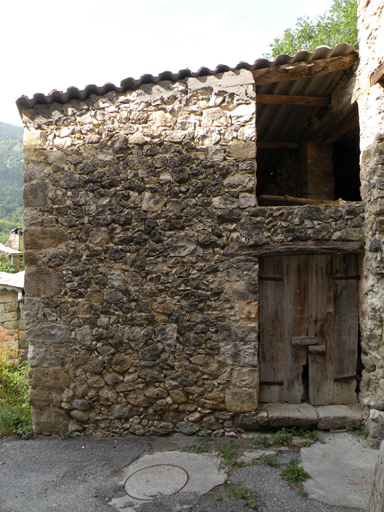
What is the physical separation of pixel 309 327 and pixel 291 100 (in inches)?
116

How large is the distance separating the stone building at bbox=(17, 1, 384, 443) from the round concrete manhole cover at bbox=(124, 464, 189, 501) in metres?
0.63

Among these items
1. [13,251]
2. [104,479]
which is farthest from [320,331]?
[13,251]

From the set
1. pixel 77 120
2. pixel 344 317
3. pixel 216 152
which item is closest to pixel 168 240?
pixel 216 152

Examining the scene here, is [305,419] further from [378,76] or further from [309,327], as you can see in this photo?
[378,76]

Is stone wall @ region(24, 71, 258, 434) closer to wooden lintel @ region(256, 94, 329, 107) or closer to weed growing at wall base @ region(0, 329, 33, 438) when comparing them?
weed growing at wall base @ region(0, 329, 33, 438)

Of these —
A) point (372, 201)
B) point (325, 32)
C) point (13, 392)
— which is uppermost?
point (325, 32)

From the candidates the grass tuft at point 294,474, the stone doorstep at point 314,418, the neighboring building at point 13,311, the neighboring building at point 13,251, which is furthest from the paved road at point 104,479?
the neighboring building at point 13,251

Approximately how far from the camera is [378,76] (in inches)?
148

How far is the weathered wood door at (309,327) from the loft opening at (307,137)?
858 mm

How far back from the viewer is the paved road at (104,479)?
10.1ft

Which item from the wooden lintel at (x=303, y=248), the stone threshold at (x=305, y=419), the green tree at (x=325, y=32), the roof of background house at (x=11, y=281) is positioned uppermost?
the green tree at (x=325, y=32)

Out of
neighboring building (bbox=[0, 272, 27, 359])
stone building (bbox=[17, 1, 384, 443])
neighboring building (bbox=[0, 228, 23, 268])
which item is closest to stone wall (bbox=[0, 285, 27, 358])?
neighboring building (bbox=[0, 272, 27, 359])

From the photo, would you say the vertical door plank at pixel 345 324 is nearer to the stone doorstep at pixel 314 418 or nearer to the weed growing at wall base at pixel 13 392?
the stone doorstep at pixel 314 418

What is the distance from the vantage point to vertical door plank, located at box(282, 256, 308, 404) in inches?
174
